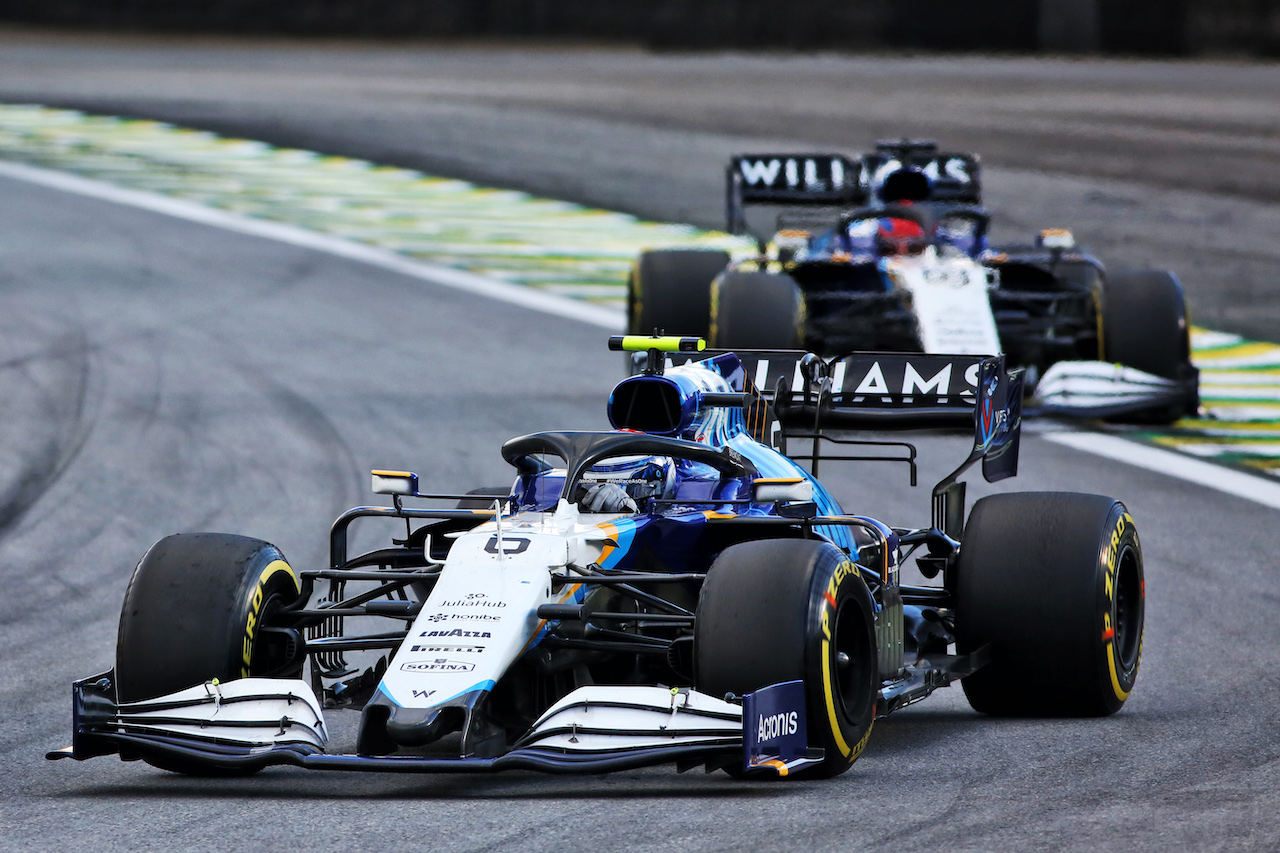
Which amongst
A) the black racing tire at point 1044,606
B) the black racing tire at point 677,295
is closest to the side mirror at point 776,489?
the black racing tire at point 1044,606

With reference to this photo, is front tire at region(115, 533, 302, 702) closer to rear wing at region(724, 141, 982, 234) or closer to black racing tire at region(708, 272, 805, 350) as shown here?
black racing tire at region(708, 272, 805, 350)

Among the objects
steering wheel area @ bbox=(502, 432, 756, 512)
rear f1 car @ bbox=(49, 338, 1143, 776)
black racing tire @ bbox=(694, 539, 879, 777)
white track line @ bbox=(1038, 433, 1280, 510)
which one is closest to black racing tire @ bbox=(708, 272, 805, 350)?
white track line @ bbox=(1038, 433, 1280, 510)

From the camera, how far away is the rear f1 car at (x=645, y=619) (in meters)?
6.80

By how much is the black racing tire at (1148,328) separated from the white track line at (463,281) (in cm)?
93

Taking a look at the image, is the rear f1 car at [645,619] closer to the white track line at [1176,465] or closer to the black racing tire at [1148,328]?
the white track line at [1176,465]

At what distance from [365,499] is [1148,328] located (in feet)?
22.3

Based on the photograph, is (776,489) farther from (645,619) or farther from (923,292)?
(923,292)

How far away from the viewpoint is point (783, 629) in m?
6.80

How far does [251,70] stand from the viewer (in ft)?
146

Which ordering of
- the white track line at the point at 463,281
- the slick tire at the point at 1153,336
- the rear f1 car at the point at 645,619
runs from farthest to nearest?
the slick tire at the point at 1153,336 → the white track line at the point at 463,281 → the rear f1 car at the point at 645,619

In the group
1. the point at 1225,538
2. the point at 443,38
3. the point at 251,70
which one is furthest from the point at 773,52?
the point at 1225,538

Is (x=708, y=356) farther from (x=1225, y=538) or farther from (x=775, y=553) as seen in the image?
(x=1225, y=538)

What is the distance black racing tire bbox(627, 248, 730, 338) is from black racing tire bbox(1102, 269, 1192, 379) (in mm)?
3333

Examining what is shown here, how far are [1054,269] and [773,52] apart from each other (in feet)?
113
